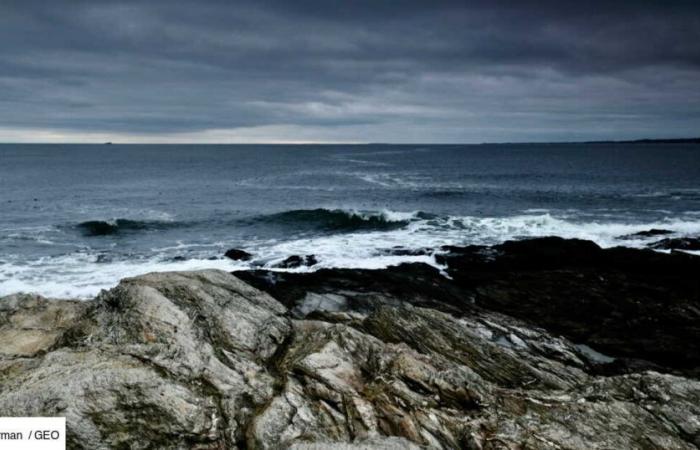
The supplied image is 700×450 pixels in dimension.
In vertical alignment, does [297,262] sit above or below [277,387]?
below

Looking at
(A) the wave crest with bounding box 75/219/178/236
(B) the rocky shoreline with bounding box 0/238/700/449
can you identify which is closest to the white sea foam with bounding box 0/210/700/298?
(A) the wave crest with bounding box 75/219/178/236

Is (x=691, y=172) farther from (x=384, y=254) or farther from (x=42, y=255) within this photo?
(x=42, y=255)

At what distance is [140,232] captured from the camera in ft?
159

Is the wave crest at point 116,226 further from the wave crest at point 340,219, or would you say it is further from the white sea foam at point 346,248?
the wave crest at point 340,219

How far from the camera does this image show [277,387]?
10.5m

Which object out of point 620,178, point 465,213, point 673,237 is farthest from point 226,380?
point 620,178

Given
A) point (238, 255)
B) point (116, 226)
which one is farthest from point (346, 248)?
point (116, 226)

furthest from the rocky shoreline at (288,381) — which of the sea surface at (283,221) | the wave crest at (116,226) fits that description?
the wave crest at (116,226)

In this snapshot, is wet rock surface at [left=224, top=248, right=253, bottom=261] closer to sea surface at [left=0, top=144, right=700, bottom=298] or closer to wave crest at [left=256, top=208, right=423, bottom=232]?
sea surface at [left=0, top=144, right=700, bottom=298]

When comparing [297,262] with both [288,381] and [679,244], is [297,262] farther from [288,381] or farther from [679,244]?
[679,244]

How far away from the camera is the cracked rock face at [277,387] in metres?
9.27

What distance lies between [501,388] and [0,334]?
12339 mm

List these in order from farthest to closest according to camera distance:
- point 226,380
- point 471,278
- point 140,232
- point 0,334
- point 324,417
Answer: point 140,232, point 471,278, point 0,334, point 226,380, point 324,417

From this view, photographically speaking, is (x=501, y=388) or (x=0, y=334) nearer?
(x=501, y=388)
